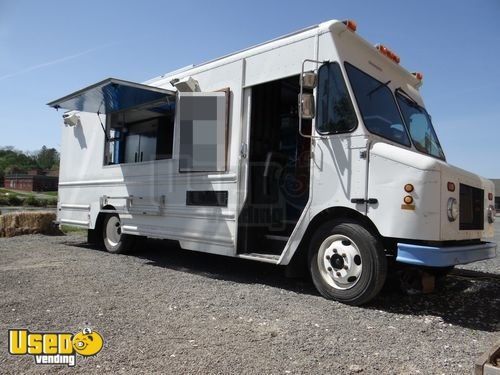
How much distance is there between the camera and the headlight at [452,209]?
4448 millimetres

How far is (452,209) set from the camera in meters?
4.49

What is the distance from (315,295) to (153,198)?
3.29m

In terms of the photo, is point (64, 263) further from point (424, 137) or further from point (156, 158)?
point (424, 137)

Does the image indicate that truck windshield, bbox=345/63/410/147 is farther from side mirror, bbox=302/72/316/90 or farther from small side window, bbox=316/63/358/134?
side mirror, bbox=302/72/316/90

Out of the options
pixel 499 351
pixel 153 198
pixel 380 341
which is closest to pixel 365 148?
pixel 380 341

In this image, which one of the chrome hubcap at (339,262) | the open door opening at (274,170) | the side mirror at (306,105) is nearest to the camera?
the chrome hubcap at (339,262)

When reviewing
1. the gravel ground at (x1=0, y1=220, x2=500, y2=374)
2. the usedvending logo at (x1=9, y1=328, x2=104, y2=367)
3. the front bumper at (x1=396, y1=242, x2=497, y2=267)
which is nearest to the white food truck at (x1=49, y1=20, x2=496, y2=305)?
the front bumper at (x1=396, y1=242, x2=497, y2=267)

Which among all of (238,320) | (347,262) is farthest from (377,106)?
(238,320)

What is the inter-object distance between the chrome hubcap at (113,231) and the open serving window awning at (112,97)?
207 centimetres

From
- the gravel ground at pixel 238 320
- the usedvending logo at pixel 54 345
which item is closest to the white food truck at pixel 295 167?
the gravel ground at pixel 238 320

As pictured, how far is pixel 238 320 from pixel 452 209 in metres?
2.41

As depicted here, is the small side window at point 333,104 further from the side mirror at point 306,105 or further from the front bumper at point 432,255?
the front bumper at point 432,255

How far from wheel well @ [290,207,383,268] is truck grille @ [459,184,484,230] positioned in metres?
0.99

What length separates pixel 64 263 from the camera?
6961mm
